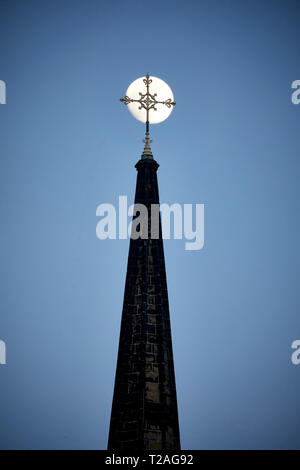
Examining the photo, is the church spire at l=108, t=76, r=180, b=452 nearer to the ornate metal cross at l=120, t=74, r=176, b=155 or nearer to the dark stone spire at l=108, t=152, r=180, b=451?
the dark stone spire at l=108, t=152, r=180, b=451

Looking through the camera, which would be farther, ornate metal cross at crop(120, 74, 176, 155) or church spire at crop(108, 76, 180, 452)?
ornate metal cross at crop(120, 74, 176, 155)

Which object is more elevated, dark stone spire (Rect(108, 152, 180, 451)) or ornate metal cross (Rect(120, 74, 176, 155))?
ornate metal cross (Rect(120, 74, 176, 155))

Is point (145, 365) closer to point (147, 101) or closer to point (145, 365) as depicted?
point (145, 365)

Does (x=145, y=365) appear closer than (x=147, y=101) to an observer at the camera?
Yes

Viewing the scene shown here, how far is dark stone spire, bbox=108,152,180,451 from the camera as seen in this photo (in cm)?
1341

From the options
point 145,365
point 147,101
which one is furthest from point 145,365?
point 147,101

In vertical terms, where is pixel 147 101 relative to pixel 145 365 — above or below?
above

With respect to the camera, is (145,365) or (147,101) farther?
(147,101)

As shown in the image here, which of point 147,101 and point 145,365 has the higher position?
point 147,101

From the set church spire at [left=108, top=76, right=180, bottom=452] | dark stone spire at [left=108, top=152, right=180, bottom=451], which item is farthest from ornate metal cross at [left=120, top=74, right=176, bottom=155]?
dark stone spire at [left=108, top=152, right=180, bottom=451]

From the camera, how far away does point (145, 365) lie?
559 inches
